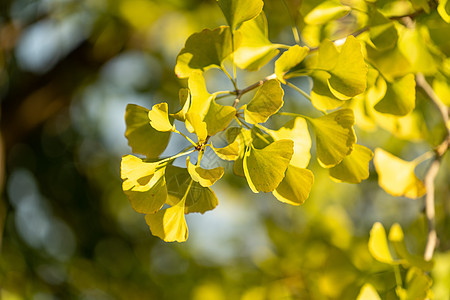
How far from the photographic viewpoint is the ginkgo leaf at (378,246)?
46cm

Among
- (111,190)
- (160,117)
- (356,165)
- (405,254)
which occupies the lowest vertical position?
(111,190)

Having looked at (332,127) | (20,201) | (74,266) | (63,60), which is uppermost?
(332,127)

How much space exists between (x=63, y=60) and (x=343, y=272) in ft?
3.02

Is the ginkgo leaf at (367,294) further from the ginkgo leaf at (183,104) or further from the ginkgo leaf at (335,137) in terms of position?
the ginkgo leaf at (183,104)

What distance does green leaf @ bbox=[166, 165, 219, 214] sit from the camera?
317 millimetres

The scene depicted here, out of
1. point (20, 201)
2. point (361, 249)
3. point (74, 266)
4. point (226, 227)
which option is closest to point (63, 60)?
point (20, 201)

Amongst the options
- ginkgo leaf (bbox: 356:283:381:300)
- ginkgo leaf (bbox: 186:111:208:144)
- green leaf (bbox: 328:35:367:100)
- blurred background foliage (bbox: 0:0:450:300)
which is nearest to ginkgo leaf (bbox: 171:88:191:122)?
ginkgo leaf (bbox: 186:111:208:144)

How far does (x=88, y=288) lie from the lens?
1.15 metres

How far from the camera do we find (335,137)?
340mm

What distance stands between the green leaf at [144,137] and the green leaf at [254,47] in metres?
0.09

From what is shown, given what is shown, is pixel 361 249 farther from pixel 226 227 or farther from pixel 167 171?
pixel 226 227

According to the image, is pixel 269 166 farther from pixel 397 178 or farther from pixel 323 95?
pixel 397 178

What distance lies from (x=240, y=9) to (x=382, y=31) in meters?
0.13

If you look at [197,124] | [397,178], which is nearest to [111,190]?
[397,178]
